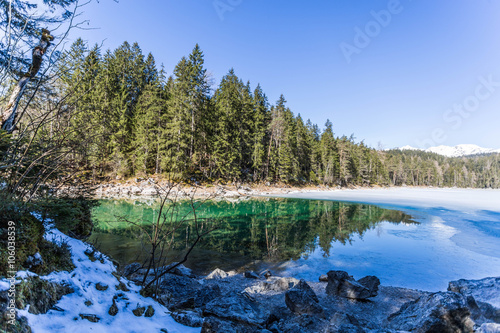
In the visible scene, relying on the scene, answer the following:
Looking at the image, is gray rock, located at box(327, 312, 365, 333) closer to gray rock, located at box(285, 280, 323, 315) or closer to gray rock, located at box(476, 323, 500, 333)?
gray rock, located at box(285, 280, 323, 315)

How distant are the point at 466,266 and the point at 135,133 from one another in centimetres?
3467

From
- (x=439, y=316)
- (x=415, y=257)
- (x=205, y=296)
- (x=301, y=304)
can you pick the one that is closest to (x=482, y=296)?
(x=439, y=316)

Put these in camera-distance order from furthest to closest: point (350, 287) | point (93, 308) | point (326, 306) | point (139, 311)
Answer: point (350, 287) < point (326, 306) < point (139, 311) < point (93, 308)

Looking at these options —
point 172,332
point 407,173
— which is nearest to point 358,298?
point 172,332

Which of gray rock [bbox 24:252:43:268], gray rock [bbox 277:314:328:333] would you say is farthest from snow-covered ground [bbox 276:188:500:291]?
gray rock [bbox 24:252:43:268]

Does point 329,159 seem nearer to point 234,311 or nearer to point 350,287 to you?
point 350,287

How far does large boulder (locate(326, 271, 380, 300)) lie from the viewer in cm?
530

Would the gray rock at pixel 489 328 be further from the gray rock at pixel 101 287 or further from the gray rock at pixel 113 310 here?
the gray rock at pixel 101 287

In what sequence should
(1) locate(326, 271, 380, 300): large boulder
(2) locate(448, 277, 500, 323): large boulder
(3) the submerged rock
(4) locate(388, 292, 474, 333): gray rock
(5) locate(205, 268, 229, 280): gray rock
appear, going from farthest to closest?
(3) the submerged rock < (5) locate(205, 268, 229, 280): gray rock < (1) locate(326, 271, 380, 300): large boulder < (2) locate(448, 277, 500, 323): large boulder < (4) locate(388, 292, 474, 333): gray rock

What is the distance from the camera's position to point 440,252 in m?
8.92

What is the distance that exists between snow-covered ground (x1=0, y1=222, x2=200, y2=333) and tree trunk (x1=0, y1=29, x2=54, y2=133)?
2.18 meters

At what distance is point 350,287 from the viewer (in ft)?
17.8

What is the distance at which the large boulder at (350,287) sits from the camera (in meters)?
5.30

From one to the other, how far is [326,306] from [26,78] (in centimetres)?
766
